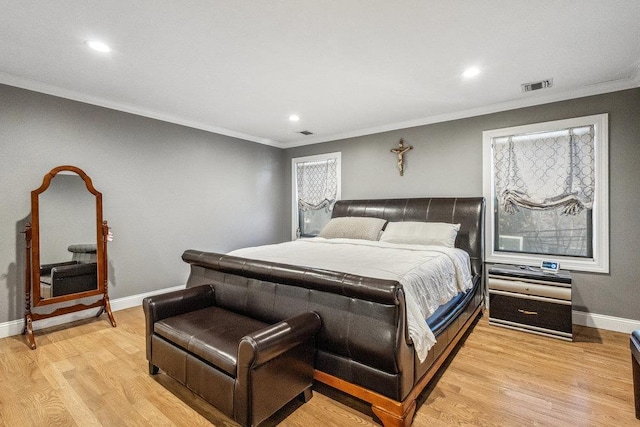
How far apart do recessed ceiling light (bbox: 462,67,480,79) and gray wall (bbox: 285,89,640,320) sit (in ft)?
3.56

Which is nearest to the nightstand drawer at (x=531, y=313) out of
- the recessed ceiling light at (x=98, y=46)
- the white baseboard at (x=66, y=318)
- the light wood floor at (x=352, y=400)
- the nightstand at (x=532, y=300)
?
the nightstand at (x=532, y=300)

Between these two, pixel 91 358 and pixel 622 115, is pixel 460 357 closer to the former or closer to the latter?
pixel 622 115

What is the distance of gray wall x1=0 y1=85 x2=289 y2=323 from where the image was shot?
2920mm

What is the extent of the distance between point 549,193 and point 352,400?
306 centimetres

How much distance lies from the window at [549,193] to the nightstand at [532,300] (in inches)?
13.7

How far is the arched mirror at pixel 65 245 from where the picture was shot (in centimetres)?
289

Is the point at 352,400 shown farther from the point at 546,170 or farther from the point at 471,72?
the point at 546,170

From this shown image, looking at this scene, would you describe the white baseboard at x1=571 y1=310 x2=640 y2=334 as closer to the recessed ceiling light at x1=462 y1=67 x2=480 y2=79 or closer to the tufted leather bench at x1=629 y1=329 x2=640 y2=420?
the tufted leather bench at x1=629 y1=329 x2=640 y2=420

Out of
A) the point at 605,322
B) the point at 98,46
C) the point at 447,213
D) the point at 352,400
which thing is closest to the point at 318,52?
the point at 98,46

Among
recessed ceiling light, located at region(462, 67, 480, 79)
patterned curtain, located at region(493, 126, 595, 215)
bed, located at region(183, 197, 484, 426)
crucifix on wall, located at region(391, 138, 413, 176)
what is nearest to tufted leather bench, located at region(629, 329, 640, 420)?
bed, located at region(183, 197, 484, 426)

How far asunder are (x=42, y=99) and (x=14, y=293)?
6.40 feet

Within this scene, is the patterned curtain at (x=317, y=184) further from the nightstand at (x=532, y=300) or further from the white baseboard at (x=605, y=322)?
the white baseboard at (x=605, y=322)

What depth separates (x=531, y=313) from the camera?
2.96 meters

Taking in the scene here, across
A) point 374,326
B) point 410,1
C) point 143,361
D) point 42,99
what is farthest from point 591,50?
point 42,99
